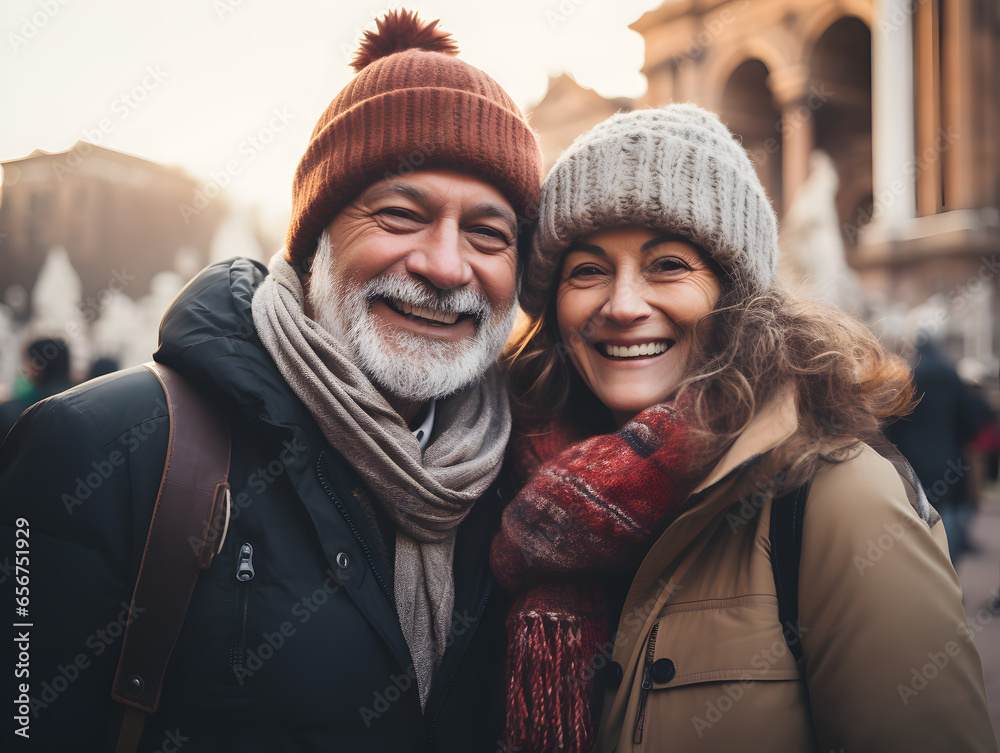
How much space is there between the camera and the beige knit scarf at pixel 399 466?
1.96 metres

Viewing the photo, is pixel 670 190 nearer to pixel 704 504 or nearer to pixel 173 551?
pixel 704 504

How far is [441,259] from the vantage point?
2182mm

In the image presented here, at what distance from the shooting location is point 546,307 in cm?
264

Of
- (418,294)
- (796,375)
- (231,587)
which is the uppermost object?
(418,294)

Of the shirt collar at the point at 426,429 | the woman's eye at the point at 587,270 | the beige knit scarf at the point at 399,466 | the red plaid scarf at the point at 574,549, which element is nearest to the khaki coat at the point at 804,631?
the red plaid scarf at the point at 574,549

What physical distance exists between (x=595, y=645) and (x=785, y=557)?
601 millimetres

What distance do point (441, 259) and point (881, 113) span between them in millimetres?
15763

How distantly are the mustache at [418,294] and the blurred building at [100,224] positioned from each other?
30.5 feet

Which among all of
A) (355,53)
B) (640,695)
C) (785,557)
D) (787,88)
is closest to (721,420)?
(785,557)

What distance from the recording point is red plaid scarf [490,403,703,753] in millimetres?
1901

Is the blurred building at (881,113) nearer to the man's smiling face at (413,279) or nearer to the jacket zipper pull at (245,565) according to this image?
the man's smiling face at (413,279)

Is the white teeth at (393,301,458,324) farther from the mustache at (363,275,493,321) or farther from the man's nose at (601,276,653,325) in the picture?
the man's nose at (601,276,653,325)

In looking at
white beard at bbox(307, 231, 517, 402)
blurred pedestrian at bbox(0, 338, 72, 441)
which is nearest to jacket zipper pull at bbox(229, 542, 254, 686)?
white beard at bbox(307, 231, 517, 402)

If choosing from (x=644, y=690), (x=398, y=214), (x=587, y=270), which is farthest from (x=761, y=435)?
(x=398, y=214)
